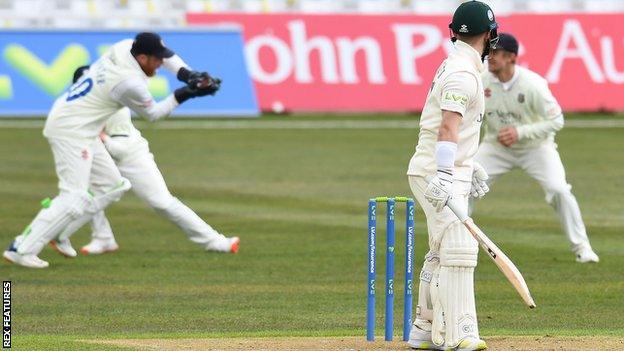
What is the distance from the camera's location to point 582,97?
30.1 metres

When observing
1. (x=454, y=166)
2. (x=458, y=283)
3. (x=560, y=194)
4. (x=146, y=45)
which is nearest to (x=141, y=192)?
(x=146, y=45)

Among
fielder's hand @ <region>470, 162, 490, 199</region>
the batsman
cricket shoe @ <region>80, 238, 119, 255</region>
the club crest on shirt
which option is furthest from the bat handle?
cricket shoe @ <region>80, 238, 119, 255</region>

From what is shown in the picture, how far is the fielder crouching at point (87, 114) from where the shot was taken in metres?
14.2

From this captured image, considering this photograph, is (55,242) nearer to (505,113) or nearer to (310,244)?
(310,244)

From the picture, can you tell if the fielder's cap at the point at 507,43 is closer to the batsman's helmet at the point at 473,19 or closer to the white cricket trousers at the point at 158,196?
the white cricket trousers at the point at 158,196

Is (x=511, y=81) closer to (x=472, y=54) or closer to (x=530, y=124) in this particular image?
→ (x=530, y=124)

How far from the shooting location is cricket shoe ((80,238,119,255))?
15.5 metres

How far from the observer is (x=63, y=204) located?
14.1 meters

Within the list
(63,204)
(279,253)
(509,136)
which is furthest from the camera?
(279,253)

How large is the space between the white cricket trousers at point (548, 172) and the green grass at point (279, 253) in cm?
35

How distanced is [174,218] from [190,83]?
155 centimetres

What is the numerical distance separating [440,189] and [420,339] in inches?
49.0

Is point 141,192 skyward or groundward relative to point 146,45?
groundward

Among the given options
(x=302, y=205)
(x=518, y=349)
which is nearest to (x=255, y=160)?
(x=302, y=205)
